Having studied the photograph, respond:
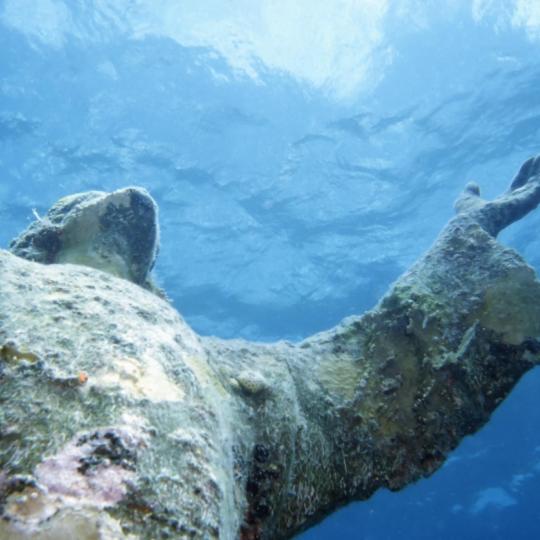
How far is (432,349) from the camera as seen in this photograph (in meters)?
2.90

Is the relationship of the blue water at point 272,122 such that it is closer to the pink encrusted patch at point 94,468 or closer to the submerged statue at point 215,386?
the submerged statue at point 215,386

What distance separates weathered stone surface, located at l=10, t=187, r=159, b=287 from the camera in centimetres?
285

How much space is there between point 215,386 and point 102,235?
5.10 ft

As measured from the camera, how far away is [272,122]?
1576 centimetres

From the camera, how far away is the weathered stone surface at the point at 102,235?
9.36 ft

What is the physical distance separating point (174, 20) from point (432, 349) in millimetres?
13302

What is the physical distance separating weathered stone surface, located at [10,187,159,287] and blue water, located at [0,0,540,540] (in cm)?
1180

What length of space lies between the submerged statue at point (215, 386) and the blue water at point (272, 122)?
38.8 ft

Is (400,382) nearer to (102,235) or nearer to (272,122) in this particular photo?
(102,235)

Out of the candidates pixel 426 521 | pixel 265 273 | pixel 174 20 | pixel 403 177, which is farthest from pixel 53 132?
pixel 426 521

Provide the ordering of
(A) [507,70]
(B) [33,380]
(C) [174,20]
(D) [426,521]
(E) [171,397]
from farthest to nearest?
(D) [426,521]
(A) [507,70]
(C) [174,20]
(E) [171,397]
(B) [33,380]

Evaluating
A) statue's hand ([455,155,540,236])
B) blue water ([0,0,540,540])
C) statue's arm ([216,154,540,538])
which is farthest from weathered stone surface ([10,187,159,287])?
blue water ([0,0,540,540])

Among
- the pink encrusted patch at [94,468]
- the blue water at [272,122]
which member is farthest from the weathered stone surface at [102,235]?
the blue water at [272,122]

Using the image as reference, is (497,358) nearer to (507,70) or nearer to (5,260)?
(5,260)
